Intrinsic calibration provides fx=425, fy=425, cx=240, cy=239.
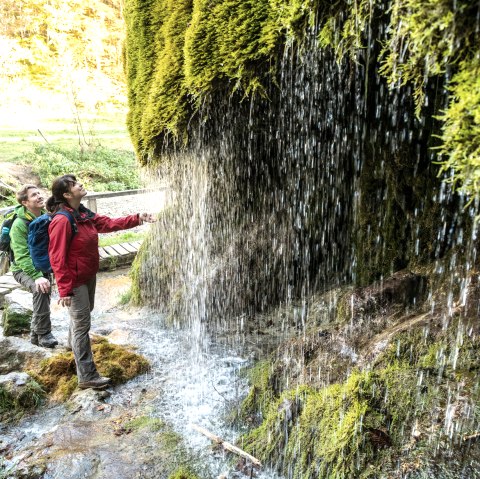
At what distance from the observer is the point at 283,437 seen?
336 cm

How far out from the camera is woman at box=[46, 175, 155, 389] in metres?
4.32

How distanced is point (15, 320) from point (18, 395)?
7.15ft

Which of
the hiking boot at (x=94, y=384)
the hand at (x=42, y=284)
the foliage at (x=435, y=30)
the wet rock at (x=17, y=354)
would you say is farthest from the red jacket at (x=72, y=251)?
the foliage at (x=435, y=30)

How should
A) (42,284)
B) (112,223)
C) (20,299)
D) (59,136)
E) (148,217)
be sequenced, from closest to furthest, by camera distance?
(148,217), (112,223), (42,284), (20,299), (59,136)

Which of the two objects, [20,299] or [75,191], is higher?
[75,191]

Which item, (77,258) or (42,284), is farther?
(42,284)

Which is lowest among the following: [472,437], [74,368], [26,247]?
[74,368]

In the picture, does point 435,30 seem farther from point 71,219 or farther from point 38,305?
point 38,305

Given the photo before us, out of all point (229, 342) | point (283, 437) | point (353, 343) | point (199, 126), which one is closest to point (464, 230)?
point (353, 343)

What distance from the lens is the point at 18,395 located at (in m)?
4.49

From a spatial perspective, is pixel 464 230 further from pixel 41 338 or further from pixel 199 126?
pixel 41 338

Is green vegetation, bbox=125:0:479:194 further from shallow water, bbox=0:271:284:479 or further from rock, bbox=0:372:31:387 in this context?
rock, bbox=0:372:31:387

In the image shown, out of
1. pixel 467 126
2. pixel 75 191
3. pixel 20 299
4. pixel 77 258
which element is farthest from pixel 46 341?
pixel 467 126

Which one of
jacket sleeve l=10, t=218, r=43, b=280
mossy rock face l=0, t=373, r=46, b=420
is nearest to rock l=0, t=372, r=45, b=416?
mossy rock face l=0, t=373, r=46, b=420
